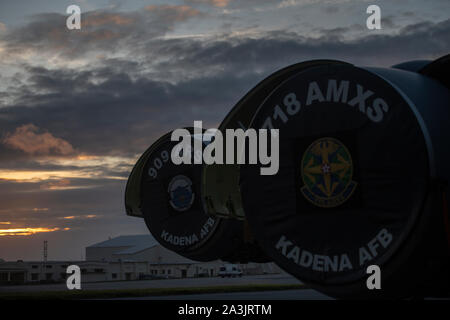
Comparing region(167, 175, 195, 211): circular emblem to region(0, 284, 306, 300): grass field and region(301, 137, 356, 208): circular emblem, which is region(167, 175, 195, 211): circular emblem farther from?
region(301, 137, 356, 208): circular emblem

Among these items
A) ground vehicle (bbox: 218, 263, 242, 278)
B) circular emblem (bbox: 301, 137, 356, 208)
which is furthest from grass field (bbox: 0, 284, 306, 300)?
ground vehicle (bbox: 218, 263, 242, 278)

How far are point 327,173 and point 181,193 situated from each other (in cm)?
845

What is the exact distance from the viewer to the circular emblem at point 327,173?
27.4 ft

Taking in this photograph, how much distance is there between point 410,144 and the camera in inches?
309

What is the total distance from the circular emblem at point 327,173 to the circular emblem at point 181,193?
303 inches

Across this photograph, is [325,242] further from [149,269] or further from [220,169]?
[149,269]

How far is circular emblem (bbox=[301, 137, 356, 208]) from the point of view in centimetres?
835

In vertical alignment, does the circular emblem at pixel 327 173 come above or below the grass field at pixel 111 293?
above

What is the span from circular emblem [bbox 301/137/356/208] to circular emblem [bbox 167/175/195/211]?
7.70 m

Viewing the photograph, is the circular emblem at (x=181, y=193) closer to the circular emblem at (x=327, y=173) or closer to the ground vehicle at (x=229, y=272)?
the circular emblem at (x=327, y=173)

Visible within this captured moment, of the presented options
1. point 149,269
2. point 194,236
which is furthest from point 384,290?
point 149,269

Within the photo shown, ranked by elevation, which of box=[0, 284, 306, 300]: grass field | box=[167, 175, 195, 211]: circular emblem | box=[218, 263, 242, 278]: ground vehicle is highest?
box=[167, 175, 195, 211]: circular emblem

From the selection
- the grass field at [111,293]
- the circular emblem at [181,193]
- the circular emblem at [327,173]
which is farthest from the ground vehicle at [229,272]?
the circular emblem at [327,173]
